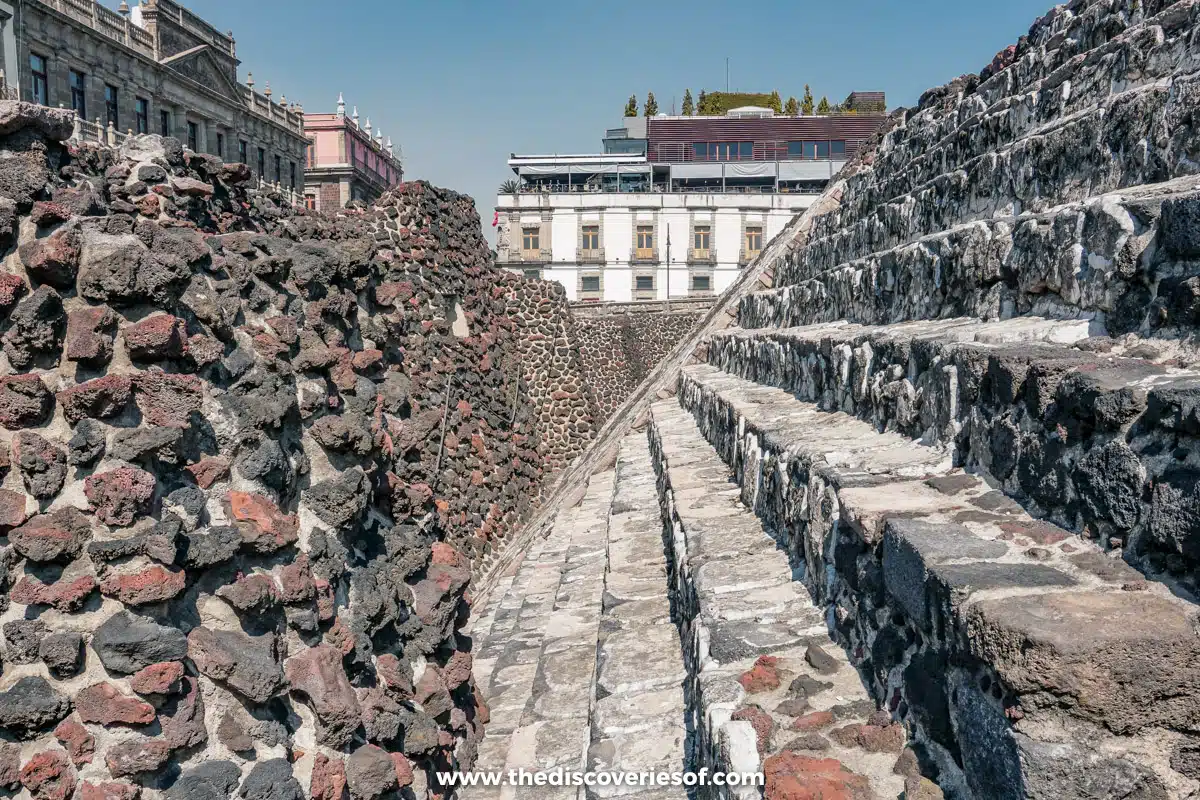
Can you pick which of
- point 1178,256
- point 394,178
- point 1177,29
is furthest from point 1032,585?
point 394,178

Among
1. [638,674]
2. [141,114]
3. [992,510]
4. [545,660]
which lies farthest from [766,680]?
[141,114]

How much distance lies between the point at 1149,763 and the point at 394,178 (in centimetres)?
4482

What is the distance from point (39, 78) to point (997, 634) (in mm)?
21683

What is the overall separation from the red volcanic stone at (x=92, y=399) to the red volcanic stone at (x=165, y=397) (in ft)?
0.23

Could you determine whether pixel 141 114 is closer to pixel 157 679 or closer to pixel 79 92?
pixel 79 92

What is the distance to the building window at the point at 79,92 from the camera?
19.5m

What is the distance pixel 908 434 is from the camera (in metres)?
2.59

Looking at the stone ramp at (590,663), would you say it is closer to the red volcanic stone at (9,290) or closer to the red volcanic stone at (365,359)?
the red volcanic stone at (365,359)

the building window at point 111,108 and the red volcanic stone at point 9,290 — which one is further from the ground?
the building window at point 111,108

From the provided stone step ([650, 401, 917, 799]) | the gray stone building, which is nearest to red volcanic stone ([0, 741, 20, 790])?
stone step ([650, 401, 917, 799])

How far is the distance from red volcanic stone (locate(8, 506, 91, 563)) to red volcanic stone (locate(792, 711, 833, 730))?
1.57 meters

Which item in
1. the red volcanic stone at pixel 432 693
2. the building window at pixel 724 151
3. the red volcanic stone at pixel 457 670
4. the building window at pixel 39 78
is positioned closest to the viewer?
the red volcanic stone at pixel 432 693

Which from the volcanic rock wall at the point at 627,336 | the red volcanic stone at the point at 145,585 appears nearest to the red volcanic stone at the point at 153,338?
the red volcanic stone at the point at 145,585

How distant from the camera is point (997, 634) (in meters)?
1.31
